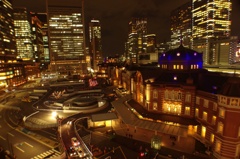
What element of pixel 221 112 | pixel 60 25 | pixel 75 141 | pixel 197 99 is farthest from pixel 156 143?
pixel 60 25

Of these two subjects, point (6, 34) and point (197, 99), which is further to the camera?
point (6, 34)

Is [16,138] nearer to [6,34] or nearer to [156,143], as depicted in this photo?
[156,143]

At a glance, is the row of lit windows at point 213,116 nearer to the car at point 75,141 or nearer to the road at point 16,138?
the car at point 75,141

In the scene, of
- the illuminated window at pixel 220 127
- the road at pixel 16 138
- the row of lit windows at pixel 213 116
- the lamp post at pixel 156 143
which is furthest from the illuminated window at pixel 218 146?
the road at pixel 16 138

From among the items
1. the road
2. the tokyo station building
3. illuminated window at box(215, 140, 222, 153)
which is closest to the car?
the road

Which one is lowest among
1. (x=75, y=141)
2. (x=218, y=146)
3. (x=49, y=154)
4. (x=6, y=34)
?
(x=49, y=154)

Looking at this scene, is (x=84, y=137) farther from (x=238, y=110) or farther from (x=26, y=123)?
(x=238, y=110)
